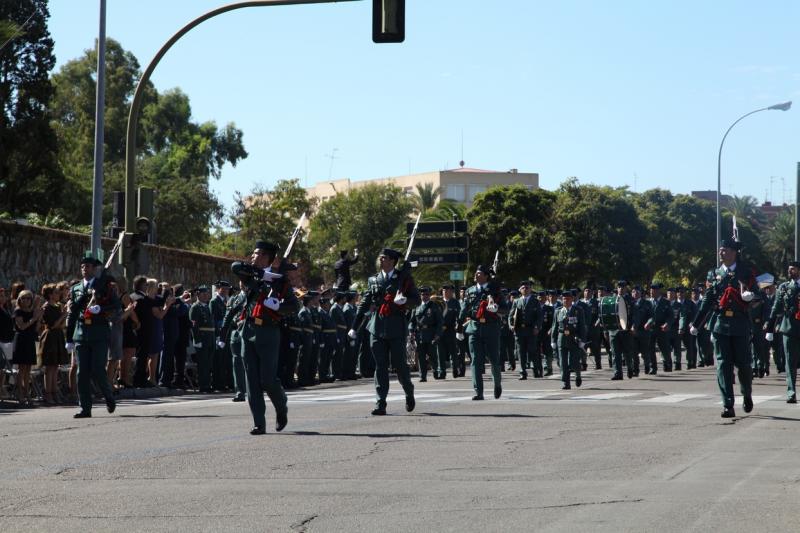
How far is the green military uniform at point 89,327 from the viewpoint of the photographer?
1619 cm

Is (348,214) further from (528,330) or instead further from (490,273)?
(490,273)

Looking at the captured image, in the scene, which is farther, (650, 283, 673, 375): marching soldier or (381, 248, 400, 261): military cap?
(650, 283, 673, 375): marching soldier

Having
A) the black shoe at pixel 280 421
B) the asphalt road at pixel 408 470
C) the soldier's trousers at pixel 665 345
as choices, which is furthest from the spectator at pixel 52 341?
the soldier's trousers at pixel 665 345

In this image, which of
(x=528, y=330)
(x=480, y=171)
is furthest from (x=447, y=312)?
(x=480, y=171)

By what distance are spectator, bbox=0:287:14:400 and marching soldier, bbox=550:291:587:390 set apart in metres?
9.47

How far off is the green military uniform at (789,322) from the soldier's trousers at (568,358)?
543 cm

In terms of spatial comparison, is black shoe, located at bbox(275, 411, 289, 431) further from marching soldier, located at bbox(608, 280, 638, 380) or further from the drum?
the drum

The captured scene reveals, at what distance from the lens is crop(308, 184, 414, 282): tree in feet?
312

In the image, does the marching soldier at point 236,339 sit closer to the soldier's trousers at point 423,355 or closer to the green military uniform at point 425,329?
the soldier's trousers at point 423,355

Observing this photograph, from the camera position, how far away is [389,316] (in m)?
16.4

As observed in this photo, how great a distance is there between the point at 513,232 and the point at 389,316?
51342 mm

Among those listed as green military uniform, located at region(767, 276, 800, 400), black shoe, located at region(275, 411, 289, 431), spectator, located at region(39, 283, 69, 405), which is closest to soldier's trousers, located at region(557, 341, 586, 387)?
green military uniform, located at region(767, 276, 800, 400)

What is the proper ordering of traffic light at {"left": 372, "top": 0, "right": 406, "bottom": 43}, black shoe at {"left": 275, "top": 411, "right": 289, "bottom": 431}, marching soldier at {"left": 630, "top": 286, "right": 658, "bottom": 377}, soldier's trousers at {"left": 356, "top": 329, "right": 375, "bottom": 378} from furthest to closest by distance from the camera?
soldier's trousers at {"left": 356, "top": 329, "right": 375, "bottom": 378}, marching soldier at {"left": 630, "top": 286, "right": 658, "bottom": 377}, traffic light at {"left": 372, "top": 0, "right": 406, "bottom": 43}, black shoe at {"left": 275, "top": 411, "right": 289, "bottom": 431}

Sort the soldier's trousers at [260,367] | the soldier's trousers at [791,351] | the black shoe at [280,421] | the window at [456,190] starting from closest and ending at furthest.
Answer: the soldier's trousers at [260,367], the black shoe at [280,421], the soldier's trousers at [791,351], the window at [456,190]
